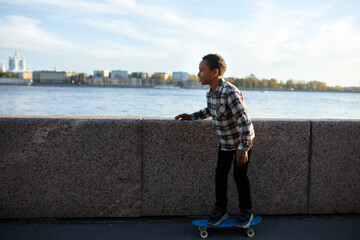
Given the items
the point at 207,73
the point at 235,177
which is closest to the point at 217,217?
the point at 235,177

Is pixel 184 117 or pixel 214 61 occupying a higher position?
pixel 214 61

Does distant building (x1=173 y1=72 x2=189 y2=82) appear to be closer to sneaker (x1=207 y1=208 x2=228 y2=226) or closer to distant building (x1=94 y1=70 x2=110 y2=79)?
distant building (x1=94 y1=70 x2=110 y2=79)

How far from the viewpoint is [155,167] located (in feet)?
12.0

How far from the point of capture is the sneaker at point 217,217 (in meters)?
3.27

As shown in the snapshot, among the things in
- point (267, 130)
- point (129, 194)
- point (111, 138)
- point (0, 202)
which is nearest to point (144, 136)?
point (111, 138)

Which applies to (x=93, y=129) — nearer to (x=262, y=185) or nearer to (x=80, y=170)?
(x=80, y=170)

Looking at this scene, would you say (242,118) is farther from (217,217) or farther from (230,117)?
(217,217)

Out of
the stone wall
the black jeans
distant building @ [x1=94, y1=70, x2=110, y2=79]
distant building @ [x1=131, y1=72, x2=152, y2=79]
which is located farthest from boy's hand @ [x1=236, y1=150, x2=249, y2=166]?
distant building @ [x1=94, y1=70, x2=110, y2=79]

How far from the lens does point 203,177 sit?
3717mm

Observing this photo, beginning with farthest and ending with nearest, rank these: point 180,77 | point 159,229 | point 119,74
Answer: point 119,74, point 180,77, point 159,229

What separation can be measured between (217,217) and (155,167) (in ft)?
2.62

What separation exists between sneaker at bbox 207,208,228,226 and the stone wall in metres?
0.39

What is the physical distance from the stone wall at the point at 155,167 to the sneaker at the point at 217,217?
0.39 m

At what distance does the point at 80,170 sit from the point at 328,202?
2588 mm
